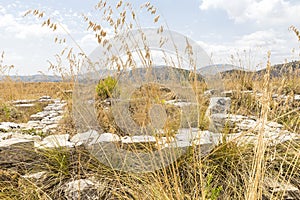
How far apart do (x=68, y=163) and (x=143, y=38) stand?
3.34ft

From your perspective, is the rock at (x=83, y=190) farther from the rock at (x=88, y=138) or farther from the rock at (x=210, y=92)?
the rock at (x=210, y=92)

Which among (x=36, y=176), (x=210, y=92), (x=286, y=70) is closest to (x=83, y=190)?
(x=36, y=176)

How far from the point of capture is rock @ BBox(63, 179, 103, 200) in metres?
1.62

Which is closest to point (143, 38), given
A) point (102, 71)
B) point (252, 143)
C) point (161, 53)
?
point (161, 53)

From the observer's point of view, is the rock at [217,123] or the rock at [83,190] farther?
the rock at [217,123]

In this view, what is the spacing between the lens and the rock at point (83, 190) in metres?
1.62

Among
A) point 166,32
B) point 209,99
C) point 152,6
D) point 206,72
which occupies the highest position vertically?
point 152,6

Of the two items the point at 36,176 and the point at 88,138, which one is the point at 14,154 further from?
the point at 88,138

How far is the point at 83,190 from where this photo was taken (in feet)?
5.32

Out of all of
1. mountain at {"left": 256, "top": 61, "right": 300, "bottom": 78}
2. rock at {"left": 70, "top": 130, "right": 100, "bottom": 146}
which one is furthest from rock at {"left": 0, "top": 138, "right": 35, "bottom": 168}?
mountain at {"left": 256, "top": 61, "right": 300, "bottom": 78}

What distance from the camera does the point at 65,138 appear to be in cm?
212

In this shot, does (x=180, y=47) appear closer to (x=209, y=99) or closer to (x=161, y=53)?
(x=161, y=53)

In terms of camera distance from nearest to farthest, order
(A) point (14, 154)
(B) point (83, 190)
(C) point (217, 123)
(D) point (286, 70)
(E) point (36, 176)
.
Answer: (B) point (83, 190) → (E) point (36, 176) → (A) point (14, 154) → (C) point (217, 123) → (D) point (286, 70)

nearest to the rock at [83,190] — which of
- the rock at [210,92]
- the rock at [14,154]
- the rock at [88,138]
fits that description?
the rock at [88,138]
